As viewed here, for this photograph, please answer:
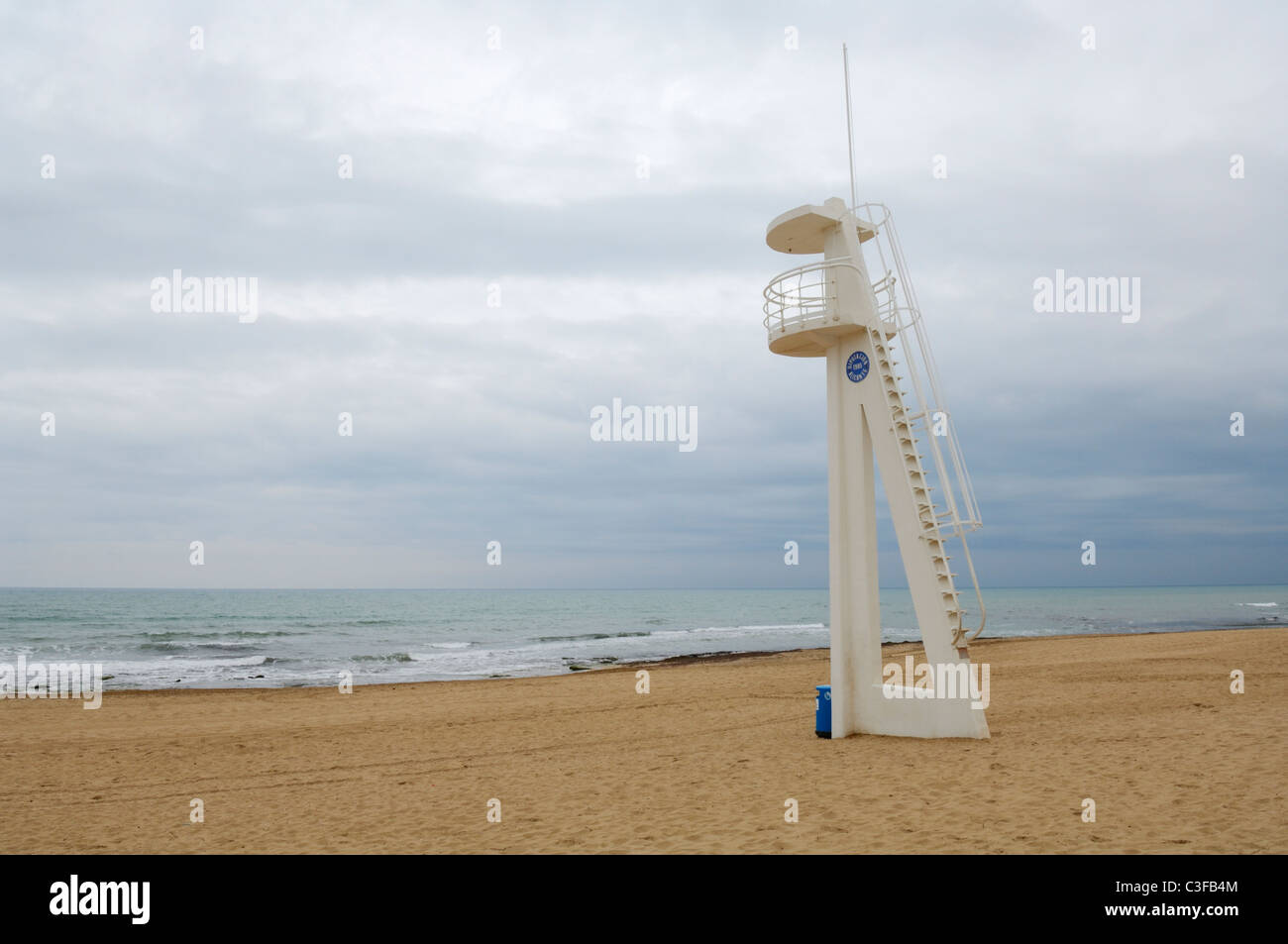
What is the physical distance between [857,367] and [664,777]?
5.84 metres

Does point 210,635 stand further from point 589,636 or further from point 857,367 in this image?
point 857,367

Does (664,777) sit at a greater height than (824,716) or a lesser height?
lesser

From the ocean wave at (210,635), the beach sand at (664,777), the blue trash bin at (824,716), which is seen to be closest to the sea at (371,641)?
the ocean wave at (210,635)

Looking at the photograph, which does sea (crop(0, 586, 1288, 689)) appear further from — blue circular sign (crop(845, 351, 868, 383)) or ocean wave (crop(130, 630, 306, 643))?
blue circular sign (crop(845, 351, 868, 383))

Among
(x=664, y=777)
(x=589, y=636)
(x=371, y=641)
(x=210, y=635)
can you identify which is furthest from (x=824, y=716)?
(x=210, y=635)

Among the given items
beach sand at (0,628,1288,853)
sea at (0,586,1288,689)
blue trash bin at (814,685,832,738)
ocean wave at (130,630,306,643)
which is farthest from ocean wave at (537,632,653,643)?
blue trash bin at (814,685,832,738)

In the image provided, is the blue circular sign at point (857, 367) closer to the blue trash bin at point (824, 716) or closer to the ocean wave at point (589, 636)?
the blue trash bin at point (824, 716)

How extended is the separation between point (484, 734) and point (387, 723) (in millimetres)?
3022

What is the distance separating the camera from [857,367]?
1110 cm

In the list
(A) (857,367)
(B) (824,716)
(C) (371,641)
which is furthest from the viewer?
(C) (371,641)

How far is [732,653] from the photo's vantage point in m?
34.4
